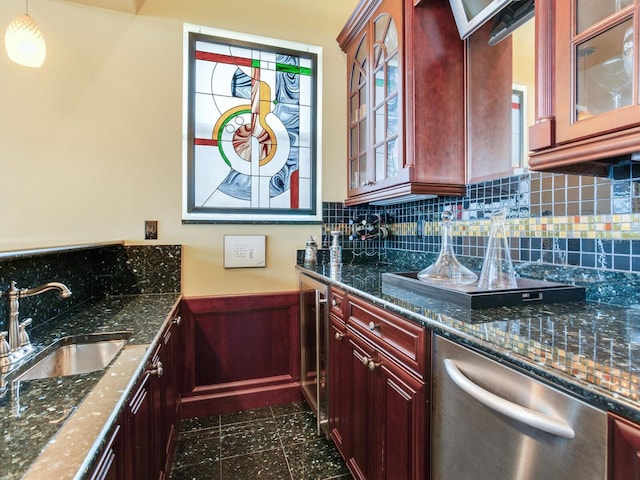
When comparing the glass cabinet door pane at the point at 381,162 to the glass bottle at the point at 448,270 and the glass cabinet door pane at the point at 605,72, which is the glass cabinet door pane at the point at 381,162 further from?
the glass cabinet door pane at the point at 605,72

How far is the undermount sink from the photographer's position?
107cm

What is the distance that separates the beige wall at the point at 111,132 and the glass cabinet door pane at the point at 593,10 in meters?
1.75

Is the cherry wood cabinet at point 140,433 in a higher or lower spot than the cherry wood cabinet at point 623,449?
lower

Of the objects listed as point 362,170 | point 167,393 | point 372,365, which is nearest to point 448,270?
point 372,365

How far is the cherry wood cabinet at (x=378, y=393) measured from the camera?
937 millimetres

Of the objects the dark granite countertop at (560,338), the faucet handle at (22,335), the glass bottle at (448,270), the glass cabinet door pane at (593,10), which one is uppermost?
the glass cabinet door pane at (593,10)

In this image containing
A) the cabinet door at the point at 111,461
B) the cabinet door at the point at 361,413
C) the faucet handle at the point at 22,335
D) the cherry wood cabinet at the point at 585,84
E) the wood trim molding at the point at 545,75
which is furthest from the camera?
the cabinet door at the point at 361,413

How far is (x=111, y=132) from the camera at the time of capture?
1.93m

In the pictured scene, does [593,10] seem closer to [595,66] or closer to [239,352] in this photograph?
[595,66]

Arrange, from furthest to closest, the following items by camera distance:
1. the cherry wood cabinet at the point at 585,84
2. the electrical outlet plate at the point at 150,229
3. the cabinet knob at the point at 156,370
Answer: the electrical outlet plate at the point at 150,229 < the cabinet knob at the point at 156,370 < the cherry wood cabinet at the point at 585,84

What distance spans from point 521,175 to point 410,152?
48 cm

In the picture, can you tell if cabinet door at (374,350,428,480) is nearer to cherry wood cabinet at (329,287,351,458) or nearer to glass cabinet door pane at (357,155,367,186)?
cherry wood cabinet at (329,287,351,458)

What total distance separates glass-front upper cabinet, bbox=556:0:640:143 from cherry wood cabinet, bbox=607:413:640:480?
629mm

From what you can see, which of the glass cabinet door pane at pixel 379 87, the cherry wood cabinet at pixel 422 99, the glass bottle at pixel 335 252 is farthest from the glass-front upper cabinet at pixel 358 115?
the glass bottle at pixel 335 252
